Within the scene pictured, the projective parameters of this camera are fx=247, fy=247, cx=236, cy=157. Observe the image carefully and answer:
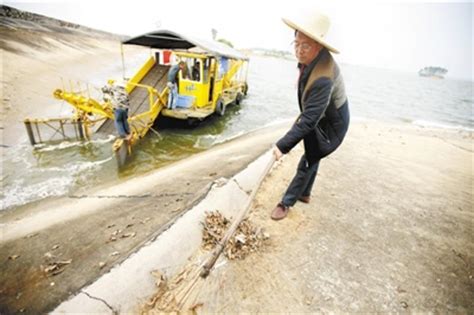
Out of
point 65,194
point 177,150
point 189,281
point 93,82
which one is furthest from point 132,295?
point 93,82

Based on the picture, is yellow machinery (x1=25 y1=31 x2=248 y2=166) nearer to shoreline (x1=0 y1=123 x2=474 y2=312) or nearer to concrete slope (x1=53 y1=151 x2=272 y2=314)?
shoreline (x1=0 y1=123 x2=474 y2=312)

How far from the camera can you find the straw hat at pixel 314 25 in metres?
2.11

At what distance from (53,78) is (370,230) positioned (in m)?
15.6

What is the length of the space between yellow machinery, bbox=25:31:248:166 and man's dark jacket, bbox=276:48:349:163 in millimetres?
4864

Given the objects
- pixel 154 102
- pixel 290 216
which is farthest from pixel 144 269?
pixel 154 102

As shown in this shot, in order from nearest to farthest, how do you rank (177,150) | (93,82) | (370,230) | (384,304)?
1. (384,304)
2. (370,230)
3. (177,150)
4. (93,82)

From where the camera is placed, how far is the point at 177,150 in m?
7.79

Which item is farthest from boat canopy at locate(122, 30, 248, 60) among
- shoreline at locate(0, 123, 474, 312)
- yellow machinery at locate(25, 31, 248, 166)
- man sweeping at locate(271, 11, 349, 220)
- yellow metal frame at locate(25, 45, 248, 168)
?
man sweeping at locate(271, 11, 349, 220)

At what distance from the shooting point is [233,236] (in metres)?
2.60

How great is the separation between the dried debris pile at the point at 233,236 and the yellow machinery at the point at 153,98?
4.13 meters

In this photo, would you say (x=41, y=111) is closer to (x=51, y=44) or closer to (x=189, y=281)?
(x=189, y=281)

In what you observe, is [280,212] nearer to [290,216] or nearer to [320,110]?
[290,216]

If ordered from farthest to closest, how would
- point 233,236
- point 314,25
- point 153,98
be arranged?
point 153,98, point 233,236, point 314,25

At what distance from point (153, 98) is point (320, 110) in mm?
7256
